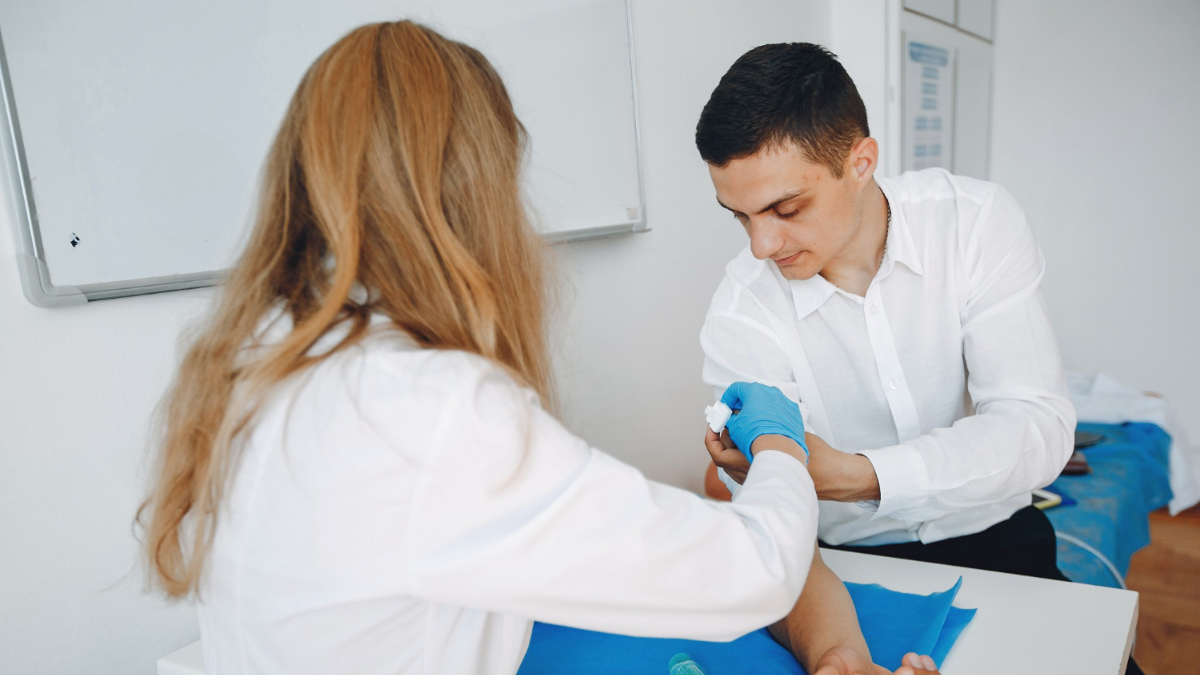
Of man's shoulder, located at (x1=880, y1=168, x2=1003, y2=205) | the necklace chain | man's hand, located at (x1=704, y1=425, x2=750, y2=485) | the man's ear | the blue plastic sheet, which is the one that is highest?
the man's ear

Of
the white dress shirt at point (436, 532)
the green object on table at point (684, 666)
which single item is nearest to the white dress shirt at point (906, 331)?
the green object on table at point (684, 666)

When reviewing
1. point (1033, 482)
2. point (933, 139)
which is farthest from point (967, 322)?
point (933, 139)

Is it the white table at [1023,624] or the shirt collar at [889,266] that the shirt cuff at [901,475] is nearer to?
the white table at [1023,624]

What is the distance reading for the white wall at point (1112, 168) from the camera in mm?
3461

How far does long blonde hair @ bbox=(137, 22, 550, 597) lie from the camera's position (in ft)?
2.24

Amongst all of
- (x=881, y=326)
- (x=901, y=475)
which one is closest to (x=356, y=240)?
(x=901, y=475)

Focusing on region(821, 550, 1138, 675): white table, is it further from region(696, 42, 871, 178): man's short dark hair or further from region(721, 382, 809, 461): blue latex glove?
region(696, 42, 871, 178): man's short dark hair

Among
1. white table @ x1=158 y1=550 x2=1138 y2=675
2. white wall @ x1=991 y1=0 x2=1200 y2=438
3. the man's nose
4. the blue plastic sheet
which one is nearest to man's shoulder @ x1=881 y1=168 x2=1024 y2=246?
the man's nose

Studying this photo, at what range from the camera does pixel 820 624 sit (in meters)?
0.97

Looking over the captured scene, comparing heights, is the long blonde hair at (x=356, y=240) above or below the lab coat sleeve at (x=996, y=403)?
above

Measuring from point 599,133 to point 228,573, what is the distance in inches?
52.0

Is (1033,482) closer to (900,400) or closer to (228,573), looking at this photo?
(900,400)

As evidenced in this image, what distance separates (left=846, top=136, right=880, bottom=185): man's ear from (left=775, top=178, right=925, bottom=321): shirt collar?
131 mm

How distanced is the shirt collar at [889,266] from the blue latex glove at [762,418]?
30 cm
